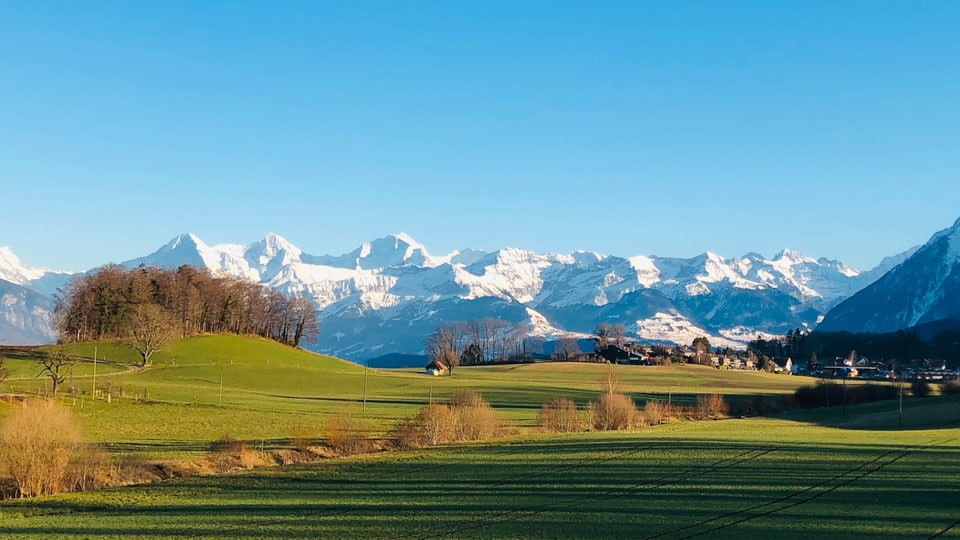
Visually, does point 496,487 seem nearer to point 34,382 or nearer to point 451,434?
point 451,434

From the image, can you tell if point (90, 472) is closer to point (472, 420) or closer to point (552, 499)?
point (552, 499)

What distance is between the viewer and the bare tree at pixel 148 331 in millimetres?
132875

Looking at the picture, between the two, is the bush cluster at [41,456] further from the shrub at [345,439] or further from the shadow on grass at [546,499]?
the shrub at [345,439]

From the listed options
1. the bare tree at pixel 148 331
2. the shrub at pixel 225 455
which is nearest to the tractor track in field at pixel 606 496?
the shrub at pixel 225 455

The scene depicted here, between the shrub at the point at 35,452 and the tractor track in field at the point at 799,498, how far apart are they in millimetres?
27203

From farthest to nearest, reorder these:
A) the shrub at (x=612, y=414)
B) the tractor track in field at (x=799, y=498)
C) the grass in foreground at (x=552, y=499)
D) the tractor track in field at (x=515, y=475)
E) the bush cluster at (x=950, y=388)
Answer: the bush cluster at (x=950, y=388), the shrub at (x=612, y=414), the tractor track in field at (x=515, y=475), the grass in foreground at (x=552, y=499), the tractor track in field at (x=799, y=498)

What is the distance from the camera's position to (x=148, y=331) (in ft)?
437

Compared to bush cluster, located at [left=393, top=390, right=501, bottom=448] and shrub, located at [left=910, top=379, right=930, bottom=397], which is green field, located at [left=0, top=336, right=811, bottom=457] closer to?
bush cluster, located at [left=393, top=390, right=501, bottom=448]

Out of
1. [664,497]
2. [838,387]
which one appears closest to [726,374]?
[838,387]

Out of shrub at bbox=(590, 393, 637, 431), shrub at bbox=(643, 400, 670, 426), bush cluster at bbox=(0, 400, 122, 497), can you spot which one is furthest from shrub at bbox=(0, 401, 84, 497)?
shrub at bbox=(643, 400, 670, 426)

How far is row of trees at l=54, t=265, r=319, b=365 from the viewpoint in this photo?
464 feet

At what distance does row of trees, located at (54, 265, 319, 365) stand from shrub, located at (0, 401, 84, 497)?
96.5m

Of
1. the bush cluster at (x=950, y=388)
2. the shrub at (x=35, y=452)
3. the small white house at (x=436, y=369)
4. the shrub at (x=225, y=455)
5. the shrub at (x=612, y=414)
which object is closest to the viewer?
the shrub at (x=35, y=452)

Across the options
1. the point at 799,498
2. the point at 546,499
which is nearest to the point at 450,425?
the point at 546,499
